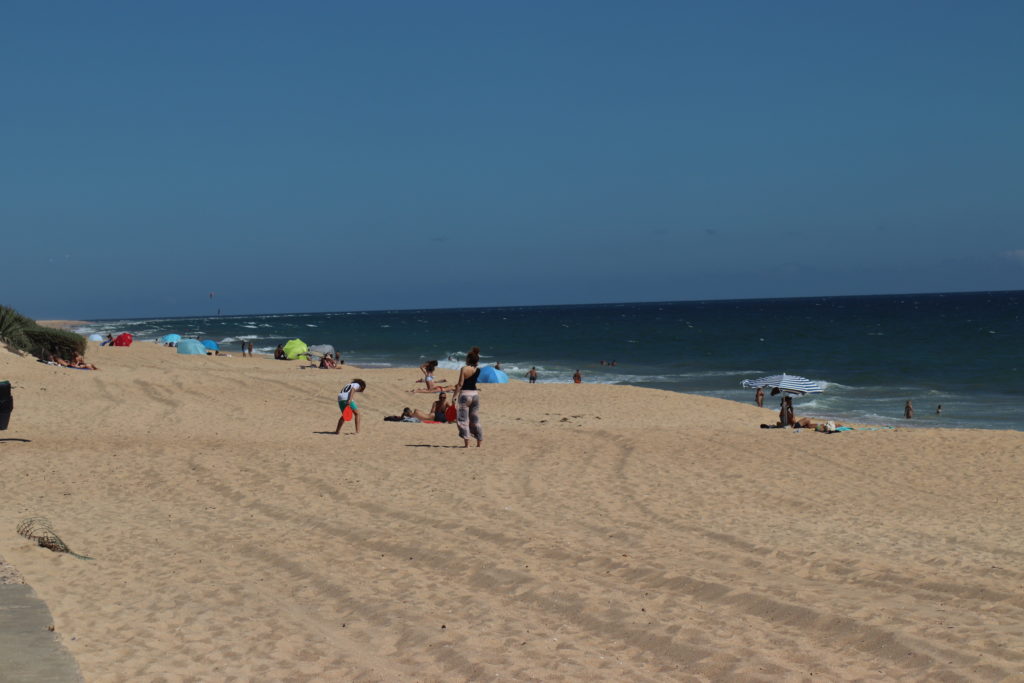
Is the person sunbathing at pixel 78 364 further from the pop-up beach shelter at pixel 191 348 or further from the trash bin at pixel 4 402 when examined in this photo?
the trash bin at pixel 4 402

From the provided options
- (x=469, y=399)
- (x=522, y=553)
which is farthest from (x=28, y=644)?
(x=469, y=399)

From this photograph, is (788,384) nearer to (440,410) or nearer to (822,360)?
(440,410)

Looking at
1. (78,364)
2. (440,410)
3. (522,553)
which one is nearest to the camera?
(522,553)

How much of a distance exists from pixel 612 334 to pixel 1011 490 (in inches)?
3130

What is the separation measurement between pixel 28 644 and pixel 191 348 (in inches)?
1638

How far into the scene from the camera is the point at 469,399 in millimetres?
15125

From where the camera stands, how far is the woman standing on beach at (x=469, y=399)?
48.5 ft

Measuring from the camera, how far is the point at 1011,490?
12664 mm

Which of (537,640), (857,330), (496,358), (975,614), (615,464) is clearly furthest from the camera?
(857,330)

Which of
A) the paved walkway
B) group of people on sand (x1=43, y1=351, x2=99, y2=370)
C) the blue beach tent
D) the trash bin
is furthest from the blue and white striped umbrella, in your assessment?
group of people on sand (x1=43, y1=351, x2=99, y2=370)

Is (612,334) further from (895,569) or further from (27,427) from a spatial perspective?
(895,569)

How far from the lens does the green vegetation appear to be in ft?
102

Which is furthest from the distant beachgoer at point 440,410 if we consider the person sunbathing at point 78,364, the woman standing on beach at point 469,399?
the person sunbathing at point 78,364

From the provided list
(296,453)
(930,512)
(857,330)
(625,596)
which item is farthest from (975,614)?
(857,330)
